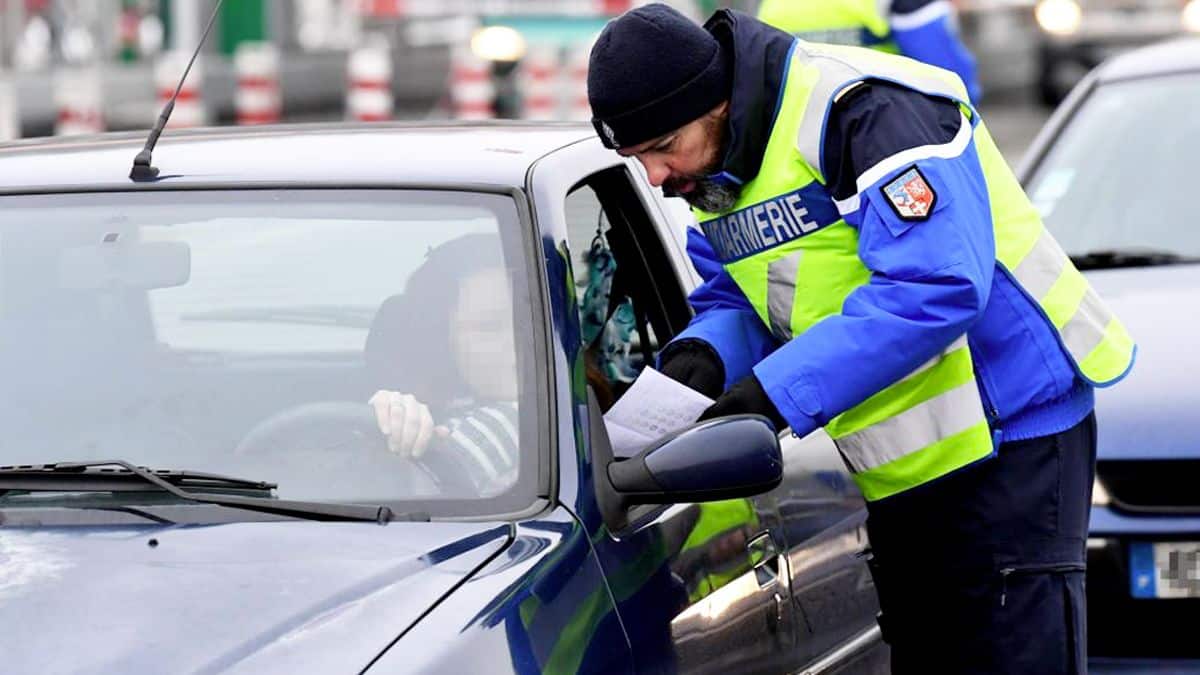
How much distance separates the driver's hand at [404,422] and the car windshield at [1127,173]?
10.4ft

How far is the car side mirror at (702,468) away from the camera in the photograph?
3373 millimetres

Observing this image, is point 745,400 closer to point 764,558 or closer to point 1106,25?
point 764,558

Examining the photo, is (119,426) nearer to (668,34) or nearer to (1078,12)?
(668,34)

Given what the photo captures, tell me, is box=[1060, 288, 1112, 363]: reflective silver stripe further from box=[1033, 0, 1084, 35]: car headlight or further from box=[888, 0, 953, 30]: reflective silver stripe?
box=[1033, 0, 1084, 35]: car headlight

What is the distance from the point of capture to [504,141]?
4.12 m

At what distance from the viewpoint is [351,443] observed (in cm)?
361

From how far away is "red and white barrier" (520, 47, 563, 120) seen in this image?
1914 cm

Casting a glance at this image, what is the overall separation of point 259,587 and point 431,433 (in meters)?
0.52

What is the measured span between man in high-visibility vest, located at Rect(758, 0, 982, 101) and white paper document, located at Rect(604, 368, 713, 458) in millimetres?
4545

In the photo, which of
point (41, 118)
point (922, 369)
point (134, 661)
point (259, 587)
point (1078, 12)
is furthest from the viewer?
point (1078, 12)

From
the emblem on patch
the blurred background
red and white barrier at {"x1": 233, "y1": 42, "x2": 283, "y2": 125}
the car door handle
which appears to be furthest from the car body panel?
red and white barrier at {"x1": 233, "y1": 42, "x2": 283, "y2": 125}

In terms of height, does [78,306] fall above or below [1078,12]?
above

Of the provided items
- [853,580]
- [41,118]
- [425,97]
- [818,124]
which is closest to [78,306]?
[818,124]

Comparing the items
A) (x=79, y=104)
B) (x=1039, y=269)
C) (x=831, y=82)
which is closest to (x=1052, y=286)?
(x=1039, y=269)
